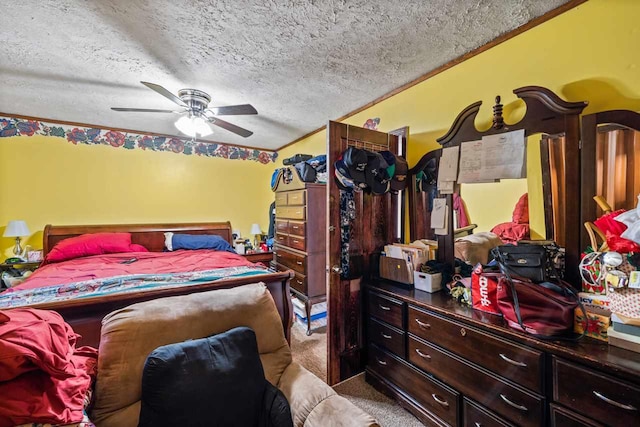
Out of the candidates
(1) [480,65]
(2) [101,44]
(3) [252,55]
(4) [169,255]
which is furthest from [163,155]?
(1) [480,65]

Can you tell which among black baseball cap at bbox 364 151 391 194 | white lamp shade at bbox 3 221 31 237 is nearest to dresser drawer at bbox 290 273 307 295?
black baseball cap at bbox 364 151 391 194

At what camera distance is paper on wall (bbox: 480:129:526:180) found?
162 centimetres

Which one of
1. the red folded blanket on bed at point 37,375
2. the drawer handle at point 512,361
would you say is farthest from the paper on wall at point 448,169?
the red folded blanket on bed at point 37,375

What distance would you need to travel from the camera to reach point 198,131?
2537 millimetres

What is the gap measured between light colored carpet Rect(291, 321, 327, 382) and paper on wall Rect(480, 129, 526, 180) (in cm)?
200

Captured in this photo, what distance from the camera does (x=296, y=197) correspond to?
3.25 metres

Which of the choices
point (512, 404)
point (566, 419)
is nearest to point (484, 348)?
point (512, 404)

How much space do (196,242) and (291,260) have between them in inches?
55.9

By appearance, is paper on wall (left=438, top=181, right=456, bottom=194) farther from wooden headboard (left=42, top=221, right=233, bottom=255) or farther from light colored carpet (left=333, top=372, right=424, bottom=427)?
wooden headboard (left=42, top=221, right=233, bottom=255)

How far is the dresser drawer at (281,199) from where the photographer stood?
355 centimetres

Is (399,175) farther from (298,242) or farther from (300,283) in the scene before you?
(300,283)

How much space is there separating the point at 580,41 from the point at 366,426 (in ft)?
7.05

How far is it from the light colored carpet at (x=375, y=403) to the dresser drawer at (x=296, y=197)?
5.95 feet

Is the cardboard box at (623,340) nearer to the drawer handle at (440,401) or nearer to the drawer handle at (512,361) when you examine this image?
the drawer handle at (512,361)
